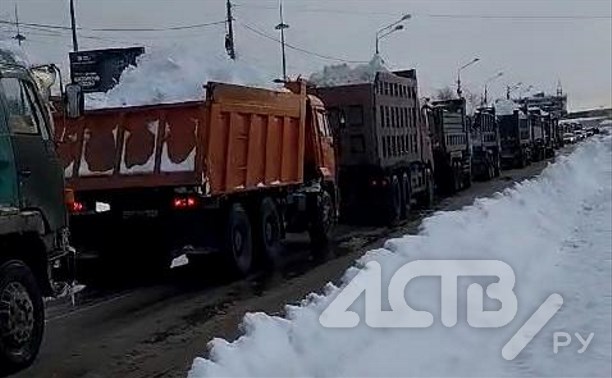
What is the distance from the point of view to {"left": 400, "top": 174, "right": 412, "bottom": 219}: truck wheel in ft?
72.4

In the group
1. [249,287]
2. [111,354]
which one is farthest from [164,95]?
[111,354]

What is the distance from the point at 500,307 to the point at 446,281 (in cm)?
96

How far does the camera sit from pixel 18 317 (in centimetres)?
785

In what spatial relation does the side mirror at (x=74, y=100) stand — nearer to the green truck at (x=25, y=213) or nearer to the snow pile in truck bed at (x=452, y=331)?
the green truck at (x=25, y=213)

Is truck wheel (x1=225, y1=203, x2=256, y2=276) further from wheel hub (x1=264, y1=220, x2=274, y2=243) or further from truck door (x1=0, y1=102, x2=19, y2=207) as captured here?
truck door (x1=0, y1=102, x2=19, y2=207)

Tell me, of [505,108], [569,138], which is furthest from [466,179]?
[569,138]

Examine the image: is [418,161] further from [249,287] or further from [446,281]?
[446,281]

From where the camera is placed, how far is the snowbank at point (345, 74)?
811 inches

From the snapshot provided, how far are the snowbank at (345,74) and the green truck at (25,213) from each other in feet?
40.3

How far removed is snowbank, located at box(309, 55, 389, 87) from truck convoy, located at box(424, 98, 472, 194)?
213 inches

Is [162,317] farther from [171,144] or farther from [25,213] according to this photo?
[25,213]

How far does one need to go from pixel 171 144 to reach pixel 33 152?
3789mm

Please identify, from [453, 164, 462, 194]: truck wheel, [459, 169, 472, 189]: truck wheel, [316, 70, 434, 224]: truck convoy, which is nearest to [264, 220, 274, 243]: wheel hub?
[316, 70, 434, 224]: truck convoy

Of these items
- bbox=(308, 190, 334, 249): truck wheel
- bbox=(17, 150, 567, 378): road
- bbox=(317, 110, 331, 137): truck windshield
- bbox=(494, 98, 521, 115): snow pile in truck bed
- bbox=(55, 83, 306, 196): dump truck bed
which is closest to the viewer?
bbox=(17, 150, 567, 378): road
